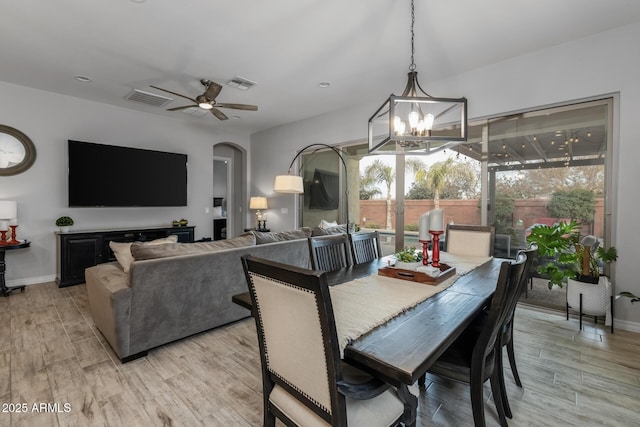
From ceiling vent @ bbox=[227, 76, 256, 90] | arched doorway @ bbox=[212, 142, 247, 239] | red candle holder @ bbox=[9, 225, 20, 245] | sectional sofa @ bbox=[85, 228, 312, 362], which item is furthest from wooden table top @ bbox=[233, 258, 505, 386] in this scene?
arched doorway @ bbox=[212, 142, 247, 239]

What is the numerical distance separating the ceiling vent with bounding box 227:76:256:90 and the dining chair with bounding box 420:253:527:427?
3802 mm

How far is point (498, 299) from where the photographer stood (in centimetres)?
129

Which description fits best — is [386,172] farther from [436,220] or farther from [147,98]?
[147,98]

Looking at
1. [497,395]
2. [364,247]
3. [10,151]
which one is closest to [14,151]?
[10,151]

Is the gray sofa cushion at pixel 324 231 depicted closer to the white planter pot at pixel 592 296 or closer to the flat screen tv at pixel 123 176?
the white planter pot at pixel 592 296

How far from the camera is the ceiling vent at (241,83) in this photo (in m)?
3.94

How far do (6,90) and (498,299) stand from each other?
20.6ft

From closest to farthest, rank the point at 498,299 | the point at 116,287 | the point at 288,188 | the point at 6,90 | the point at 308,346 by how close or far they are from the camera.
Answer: the point at 308,346, the point at 498,299, the point at 116,287, the point at 6,90, the point at 288,188

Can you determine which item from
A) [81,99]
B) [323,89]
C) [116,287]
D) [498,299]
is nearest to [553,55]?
[323,89]

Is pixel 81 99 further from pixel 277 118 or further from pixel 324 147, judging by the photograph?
pixel 324 147

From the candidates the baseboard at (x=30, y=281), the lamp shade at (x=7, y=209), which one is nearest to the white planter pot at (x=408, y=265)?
the lamp shade at (x=7, y=209)

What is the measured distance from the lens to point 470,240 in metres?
2.88

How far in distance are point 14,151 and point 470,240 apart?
6.10m

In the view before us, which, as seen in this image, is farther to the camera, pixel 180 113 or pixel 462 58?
pixel 180 113
